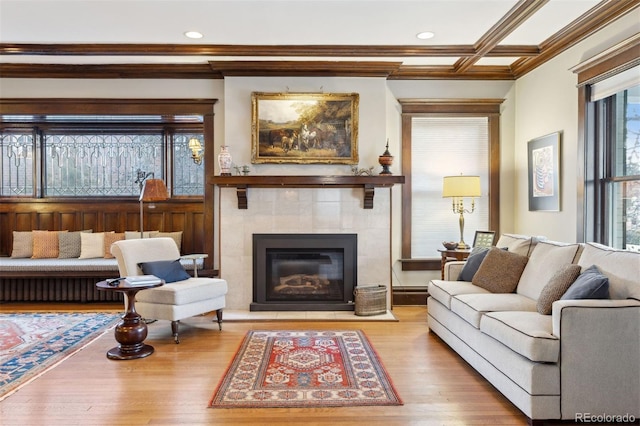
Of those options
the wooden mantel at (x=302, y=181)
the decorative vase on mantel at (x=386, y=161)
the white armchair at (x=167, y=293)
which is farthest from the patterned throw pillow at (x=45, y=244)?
the decorative vase on mantel at (x=386, y=161)

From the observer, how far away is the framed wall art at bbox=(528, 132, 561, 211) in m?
4.34

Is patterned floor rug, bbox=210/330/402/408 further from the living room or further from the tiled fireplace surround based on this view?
the tiled fireplace surround

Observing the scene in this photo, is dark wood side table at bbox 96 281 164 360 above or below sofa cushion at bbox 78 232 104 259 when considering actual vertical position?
below

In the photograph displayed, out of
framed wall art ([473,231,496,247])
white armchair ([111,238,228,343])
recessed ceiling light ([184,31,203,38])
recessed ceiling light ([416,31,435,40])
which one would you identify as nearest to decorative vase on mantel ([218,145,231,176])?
white armchair ([111,238,228,343])

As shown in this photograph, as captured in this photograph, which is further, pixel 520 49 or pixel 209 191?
pixel 209 191

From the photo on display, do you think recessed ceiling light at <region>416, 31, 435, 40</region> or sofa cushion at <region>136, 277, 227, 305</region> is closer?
sofa cushion at <region>136, 277, 227, 305</region>

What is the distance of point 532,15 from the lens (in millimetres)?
3611

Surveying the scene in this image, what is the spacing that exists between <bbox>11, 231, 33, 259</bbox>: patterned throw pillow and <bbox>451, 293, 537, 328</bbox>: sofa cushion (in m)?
5.51

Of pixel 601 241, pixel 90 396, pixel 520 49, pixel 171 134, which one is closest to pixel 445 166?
pixel 520 49

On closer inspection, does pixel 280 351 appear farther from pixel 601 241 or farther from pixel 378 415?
pixel 601 241

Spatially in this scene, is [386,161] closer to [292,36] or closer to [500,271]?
[292,36]

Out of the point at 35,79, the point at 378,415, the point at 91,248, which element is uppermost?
the point at 35,79

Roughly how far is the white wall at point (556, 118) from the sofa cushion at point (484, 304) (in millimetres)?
1338

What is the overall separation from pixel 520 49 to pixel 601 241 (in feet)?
6.81
